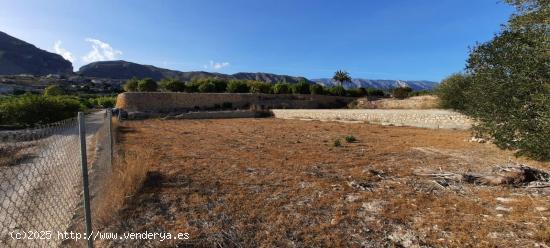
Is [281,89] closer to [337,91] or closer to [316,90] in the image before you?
[316,90]

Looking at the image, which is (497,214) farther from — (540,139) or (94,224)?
(94,224)

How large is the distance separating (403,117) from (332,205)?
1733 centimetres

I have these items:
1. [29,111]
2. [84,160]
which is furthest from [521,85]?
[29,111]

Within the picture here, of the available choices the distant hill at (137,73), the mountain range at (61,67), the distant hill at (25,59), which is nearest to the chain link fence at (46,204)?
the mountain range at (61,67)

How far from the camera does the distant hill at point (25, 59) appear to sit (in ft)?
422

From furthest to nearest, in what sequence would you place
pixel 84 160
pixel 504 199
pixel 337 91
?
pixel 337 91, pixel 504 199, pixel 84 160

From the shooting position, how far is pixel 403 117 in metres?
20.8

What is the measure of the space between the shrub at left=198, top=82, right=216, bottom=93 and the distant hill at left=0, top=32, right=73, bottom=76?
424 feet

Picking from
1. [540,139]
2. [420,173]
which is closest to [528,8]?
[540,139]

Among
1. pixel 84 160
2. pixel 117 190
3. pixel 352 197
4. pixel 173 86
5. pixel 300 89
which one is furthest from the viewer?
pixel 300 89

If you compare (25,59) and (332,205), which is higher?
(25,59)

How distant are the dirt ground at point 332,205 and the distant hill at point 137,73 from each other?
150044mm

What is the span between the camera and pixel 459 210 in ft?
16.5

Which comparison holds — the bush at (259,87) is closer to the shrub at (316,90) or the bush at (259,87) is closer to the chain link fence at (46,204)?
the shrub at (316,90)
